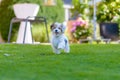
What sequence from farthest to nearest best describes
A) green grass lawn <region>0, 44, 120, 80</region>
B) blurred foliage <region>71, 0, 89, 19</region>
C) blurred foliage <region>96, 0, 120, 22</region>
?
blurred foliage <region>71, 0, 89, 19</region>
blurred foliage <region>96, 0, 120, 22</region>
green grass lawn <region>0, 44, 120, 80</region>

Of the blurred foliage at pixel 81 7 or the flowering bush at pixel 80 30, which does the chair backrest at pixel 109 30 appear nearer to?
the flowering bush at pixel 80 30

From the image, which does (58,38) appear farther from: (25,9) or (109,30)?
(109,30)

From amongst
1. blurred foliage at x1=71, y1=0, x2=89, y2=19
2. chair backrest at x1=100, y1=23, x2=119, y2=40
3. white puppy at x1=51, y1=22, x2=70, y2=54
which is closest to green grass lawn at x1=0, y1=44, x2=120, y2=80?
white puppy at x1=51, y1=22, x2=70, y2=54

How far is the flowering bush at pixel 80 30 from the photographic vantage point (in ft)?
52.2

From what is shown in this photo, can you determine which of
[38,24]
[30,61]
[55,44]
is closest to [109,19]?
[38,24]

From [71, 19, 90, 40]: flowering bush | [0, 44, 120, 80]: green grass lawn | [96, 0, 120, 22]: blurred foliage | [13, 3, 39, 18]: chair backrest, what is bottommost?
[71, 19, 90, 40]: flowering bush

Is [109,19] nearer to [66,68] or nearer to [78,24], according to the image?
[78,24]

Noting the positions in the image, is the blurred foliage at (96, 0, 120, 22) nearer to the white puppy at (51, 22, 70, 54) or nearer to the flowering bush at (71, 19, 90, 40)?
the flowering bush at (71, 19, 90, 40)

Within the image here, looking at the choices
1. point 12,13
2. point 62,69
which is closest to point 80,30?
point 12,13

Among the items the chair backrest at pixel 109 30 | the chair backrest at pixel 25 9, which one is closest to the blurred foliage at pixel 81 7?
the chair backrest at pixel 109 30

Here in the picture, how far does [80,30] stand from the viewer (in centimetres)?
1590

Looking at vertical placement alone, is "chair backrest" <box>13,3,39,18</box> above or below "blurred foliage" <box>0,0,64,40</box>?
above

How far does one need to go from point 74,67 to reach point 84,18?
12061 millimetres

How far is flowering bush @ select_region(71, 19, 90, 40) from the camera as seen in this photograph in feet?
52.2
